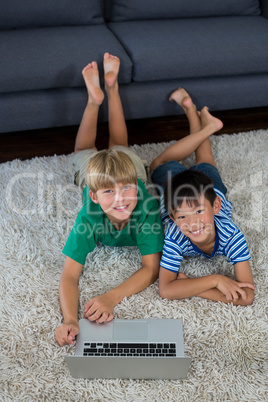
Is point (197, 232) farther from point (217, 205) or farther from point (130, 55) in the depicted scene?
point (130, 55)

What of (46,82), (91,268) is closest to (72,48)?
(46,82)

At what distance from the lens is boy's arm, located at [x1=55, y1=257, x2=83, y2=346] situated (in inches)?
49.2

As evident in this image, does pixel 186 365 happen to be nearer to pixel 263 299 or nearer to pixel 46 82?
pixel 263 299

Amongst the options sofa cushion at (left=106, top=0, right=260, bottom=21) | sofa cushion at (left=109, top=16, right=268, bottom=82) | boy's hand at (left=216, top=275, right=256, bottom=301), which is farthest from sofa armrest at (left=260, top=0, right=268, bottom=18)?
boy's hand at (left=216, top=275, right=256, bottom=301)

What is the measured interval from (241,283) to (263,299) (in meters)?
0.09

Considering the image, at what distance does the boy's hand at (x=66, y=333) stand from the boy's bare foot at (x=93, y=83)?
987 mm

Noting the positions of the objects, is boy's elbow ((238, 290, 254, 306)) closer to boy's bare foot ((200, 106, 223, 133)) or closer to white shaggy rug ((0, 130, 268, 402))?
white shaggy rug ((0, 130, 268, 402))

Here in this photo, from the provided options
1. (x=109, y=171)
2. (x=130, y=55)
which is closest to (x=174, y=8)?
(x=130, y=55)

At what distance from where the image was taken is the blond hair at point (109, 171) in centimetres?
133

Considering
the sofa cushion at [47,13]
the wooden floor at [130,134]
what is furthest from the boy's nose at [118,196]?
the sofa cushion at [47,13]

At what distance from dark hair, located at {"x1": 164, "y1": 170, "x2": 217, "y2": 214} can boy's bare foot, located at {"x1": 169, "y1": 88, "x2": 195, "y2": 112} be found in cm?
70

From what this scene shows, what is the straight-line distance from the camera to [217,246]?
1.42m

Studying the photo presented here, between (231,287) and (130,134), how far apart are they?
1115mm

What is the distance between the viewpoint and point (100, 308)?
1310mm
